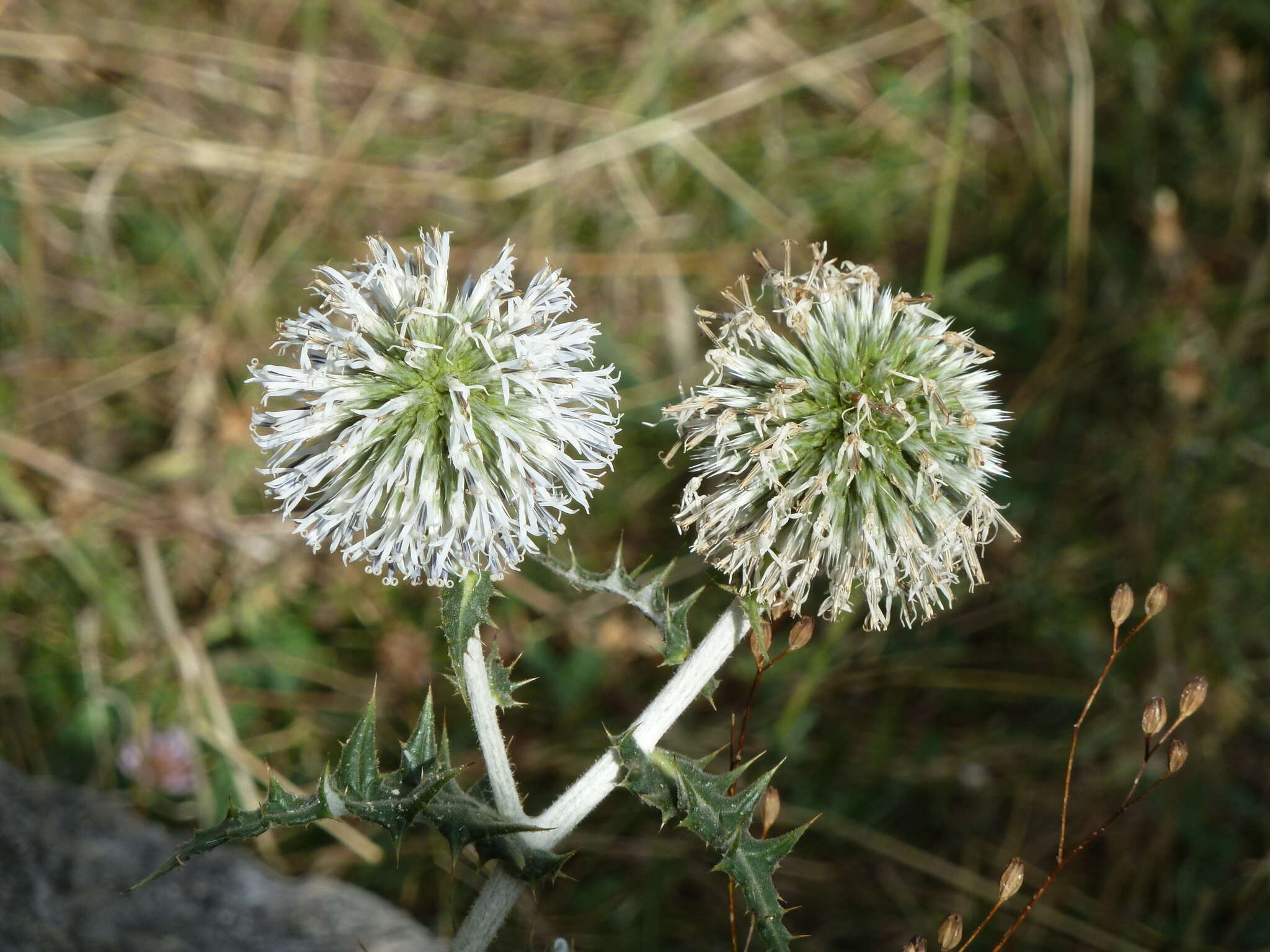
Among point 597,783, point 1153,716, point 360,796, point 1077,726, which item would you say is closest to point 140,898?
point 360,796

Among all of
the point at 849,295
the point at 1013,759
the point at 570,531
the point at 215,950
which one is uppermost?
the point at 849,295

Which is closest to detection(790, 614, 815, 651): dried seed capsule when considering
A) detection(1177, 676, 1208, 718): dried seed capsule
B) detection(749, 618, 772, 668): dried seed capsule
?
detection(749, 618, 772, 668): dried seed capsule

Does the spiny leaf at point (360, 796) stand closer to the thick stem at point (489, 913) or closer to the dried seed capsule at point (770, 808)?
the thick stem at point (489, 913)

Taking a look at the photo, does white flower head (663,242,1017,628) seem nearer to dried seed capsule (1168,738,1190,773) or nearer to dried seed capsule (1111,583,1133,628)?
dried seed capsule (1111,583,1133,628)

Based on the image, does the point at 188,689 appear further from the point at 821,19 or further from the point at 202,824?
the point at 821,19

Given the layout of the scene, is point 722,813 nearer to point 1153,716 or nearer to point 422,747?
point 422,747

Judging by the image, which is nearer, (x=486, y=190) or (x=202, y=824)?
(x=202, y=824)

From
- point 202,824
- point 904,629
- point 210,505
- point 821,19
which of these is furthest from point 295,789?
point 821,19
